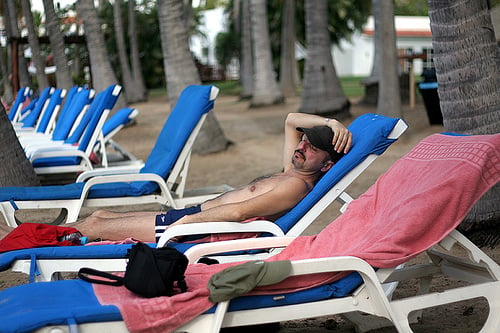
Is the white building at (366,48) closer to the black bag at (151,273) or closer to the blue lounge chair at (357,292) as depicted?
the blue lounge chair at (357,292)

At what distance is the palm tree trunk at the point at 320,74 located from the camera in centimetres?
1534

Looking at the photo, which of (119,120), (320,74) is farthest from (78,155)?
(320,74)

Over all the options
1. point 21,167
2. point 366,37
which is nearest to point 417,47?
point 366,37

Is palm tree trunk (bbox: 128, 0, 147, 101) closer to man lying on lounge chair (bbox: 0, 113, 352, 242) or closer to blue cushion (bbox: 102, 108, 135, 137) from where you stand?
blue cushion (bbox: 102, 108, 135, 137)

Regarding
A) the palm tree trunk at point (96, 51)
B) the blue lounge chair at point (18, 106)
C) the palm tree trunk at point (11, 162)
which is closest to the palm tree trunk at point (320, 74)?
the palm tree trunk at point (96, 51)

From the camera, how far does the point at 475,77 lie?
553cm

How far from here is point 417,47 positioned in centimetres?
5906

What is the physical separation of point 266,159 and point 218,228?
807cm

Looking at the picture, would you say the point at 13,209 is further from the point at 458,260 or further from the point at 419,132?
the point at 419,132

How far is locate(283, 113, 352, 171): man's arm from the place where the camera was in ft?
15.4

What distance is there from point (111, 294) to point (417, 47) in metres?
58.1

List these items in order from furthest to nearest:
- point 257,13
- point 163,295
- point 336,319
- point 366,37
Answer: point 366,37, point 257,13, point 336,319, point 163,295

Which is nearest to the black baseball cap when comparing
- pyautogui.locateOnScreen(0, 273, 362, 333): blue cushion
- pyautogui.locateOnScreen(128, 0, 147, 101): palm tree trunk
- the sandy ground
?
the sandy ground

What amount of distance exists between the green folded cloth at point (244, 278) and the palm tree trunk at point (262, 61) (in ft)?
58.1
